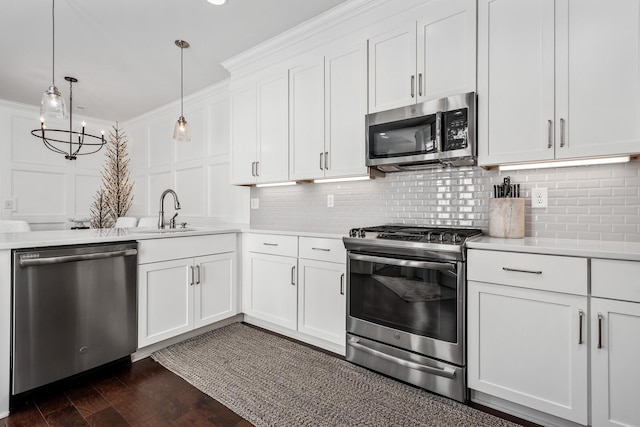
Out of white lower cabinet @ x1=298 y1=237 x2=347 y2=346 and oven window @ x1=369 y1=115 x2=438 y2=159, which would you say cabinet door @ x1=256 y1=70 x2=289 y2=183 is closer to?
white lower cabinet @ x1=298 y1=237 x2=347 y2=346

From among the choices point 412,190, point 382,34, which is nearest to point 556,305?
point 412,190

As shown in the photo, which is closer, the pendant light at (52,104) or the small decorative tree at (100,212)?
the pendant light at (52,104)

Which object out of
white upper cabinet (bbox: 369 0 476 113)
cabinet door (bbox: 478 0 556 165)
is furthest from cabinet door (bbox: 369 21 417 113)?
cabinet door (bbox: 478 0 556 165)

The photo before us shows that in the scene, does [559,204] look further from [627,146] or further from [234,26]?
[234,26]

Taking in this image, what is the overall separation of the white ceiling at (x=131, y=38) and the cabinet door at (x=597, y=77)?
1.52 meters

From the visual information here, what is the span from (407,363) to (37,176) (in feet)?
17.6

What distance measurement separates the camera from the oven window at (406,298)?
1914mm

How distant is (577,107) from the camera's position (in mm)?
1749

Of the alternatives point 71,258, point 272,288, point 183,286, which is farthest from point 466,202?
point 71,258

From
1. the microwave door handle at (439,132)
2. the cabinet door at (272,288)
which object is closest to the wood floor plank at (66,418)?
the cabinet door at (272,288)

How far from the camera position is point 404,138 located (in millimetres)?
2273

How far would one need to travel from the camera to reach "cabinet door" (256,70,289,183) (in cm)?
299

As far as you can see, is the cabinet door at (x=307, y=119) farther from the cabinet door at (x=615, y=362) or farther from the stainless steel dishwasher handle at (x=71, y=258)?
the cabinet door at (x=615, y=362)

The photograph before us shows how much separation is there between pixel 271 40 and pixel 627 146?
2.63 m
